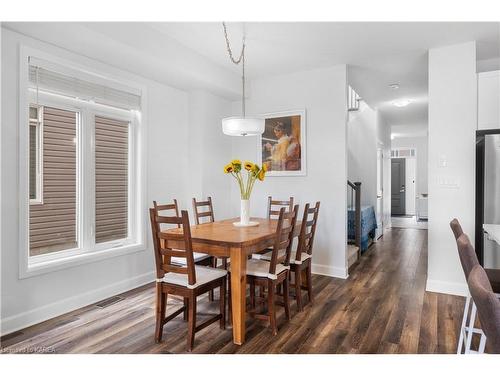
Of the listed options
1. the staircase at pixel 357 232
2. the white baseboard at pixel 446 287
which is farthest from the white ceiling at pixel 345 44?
the white baseboard at pixel 446 287

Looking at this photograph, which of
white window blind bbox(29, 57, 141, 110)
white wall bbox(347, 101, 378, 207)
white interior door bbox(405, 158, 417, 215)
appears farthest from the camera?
white interior door bbox(405, 158, 417, 215)

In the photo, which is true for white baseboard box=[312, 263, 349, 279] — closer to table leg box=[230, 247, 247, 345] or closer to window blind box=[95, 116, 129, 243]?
table leg box=[230, 247, 247, 345]

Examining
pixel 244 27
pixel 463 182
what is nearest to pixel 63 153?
pixel 244 27

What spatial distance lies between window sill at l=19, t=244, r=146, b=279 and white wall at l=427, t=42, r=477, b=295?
3.37 meters

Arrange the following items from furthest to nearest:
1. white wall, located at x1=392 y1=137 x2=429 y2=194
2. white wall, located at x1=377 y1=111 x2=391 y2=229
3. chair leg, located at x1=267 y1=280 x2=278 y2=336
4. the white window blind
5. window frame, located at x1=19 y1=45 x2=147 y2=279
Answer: white wall, located at x1=392 y1=137 x2=429 y2=194 → white wall, located at x1=377 y1=111 x2=391 y2=229 → the white window blind → window frame, located at x1=19 y1=45 x2=147 y2=279 → chair leg, located at x1=267 y1=280 x2=278 y2=336

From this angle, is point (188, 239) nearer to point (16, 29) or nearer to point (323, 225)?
point (16, 29)

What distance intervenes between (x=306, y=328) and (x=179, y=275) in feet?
3.68

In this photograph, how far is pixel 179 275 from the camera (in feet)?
8.25

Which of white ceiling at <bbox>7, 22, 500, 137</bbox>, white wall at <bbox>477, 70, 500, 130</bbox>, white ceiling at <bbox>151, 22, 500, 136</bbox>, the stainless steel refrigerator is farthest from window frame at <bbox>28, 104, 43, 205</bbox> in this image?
white wall at <bbox>477, 70, 500, 130</bbox>

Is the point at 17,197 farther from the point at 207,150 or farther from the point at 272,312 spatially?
the point at 207,150

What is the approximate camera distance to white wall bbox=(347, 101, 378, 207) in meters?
6.72

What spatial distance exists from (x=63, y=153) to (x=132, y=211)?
40.5 inches

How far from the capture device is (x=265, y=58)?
396 centimetres

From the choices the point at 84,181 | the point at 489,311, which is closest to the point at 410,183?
the point at 84,181
